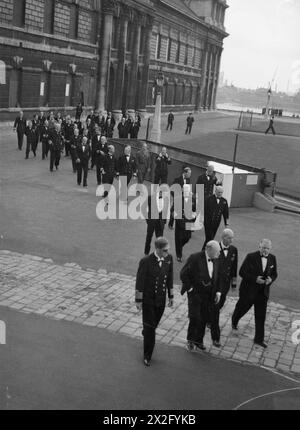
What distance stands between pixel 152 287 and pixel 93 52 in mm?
35698

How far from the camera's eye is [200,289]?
25.8 feet

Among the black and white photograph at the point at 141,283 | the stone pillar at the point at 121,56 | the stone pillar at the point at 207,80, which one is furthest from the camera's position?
the stone pillar at the point at 207,80

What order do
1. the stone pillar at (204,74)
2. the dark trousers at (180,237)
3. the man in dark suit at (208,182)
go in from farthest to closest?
the stone pillar at (204,74) < the man in dark suit at (208,182) < the dark trousers at (180,237)

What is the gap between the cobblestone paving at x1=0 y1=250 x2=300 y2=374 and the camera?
816 cm

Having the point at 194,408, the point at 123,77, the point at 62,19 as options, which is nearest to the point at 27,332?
the point at 194,408

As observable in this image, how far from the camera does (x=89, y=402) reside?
6.22 m

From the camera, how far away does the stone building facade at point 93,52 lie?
3169cm

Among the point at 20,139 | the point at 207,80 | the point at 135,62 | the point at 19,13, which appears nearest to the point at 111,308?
the point at 20,139

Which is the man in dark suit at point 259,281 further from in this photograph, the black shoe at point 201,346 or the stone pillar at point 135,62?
the stone pillar at point 135,62

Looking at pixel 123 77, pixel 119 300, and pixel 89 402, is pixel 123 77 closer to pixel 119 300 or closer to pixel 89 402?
pixel 119 300

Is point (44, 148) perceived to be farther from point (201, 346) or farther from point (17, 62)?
point (201, 346)

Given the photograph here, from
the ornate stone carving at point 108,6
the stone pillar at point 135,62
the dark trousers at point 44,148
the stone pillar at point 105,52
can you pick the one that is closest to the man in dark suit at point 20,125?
the dark trousers at point 44,148

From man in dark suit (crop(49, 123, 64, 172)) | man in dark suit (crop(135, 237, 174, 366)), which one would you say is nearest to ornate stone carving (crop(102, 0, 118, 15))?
man in dark suit (crop(49, 123, 64, 172))

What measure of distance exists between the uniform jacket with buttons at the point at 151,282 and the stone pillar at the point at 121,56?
3903cm
